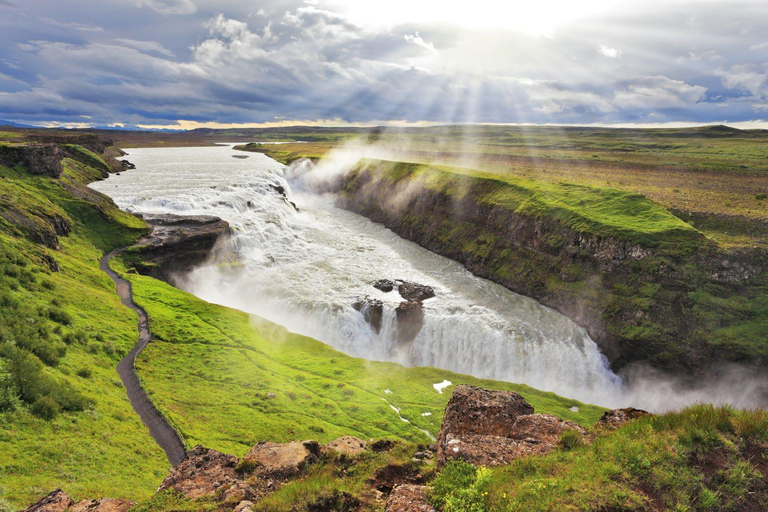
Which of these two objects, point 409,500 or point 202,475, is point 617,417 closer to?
point 409,500

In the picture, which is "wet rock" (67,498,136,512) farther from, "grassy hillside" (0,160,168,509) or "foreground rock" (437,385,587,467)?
"foreground rock" (437,385,587,467)

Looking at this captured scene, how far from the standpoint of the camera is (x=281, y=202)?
8325 centimetres

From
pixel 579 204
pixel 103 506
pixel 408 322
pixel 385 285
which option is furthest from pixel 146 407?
pixel 579 204

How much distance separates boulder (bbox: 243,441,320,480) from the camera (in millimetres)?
13039

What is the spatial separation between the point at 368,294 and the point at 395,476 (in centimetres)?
3434

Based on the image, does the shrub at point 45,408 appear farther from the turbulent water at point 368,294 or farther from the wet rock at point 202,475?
the turbulent water at point 368,294

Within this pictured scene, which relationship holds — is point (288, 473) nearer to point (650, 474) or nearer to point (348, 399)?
point (650, 474)

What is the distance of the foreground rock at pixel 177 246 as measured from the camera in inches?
2063

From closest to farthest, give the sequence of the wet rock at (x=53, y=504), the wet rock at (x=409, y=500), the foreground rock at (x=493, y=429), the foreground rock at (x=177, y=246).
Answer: the wet rock at (x=409, y=500)
the foreground rock at (x=493, y=429)
the wet rock at (x=53, y=504)
the foreground rock at (x=177, y=246)

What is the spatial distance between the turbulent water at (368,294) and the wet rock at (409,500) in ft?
103

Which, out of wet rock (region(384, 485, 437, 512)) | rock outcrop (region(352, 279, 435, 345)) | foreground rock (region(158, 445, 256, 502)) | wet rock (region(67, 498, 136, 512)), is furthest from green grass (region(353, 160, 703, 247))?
wet rock (region(67, 498, 136, 512))

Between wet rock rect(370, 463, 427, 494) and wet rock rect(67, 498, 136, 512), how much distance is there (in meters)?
8.56

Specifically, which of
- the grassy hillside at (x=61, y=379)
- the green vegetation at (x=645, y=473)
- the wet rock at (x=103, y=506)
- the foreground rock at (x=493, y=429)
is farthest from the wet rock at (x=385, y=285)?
the green vegetation at (x=645, y=473)

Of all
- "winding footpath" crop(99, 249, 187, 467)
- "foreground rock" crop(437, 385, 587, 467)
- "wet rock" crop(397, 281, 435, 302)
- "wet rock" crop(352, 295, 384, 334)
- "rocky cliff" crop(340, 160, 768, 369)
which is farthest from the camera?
"wet rock" crop(397, 281, 435, 302)
